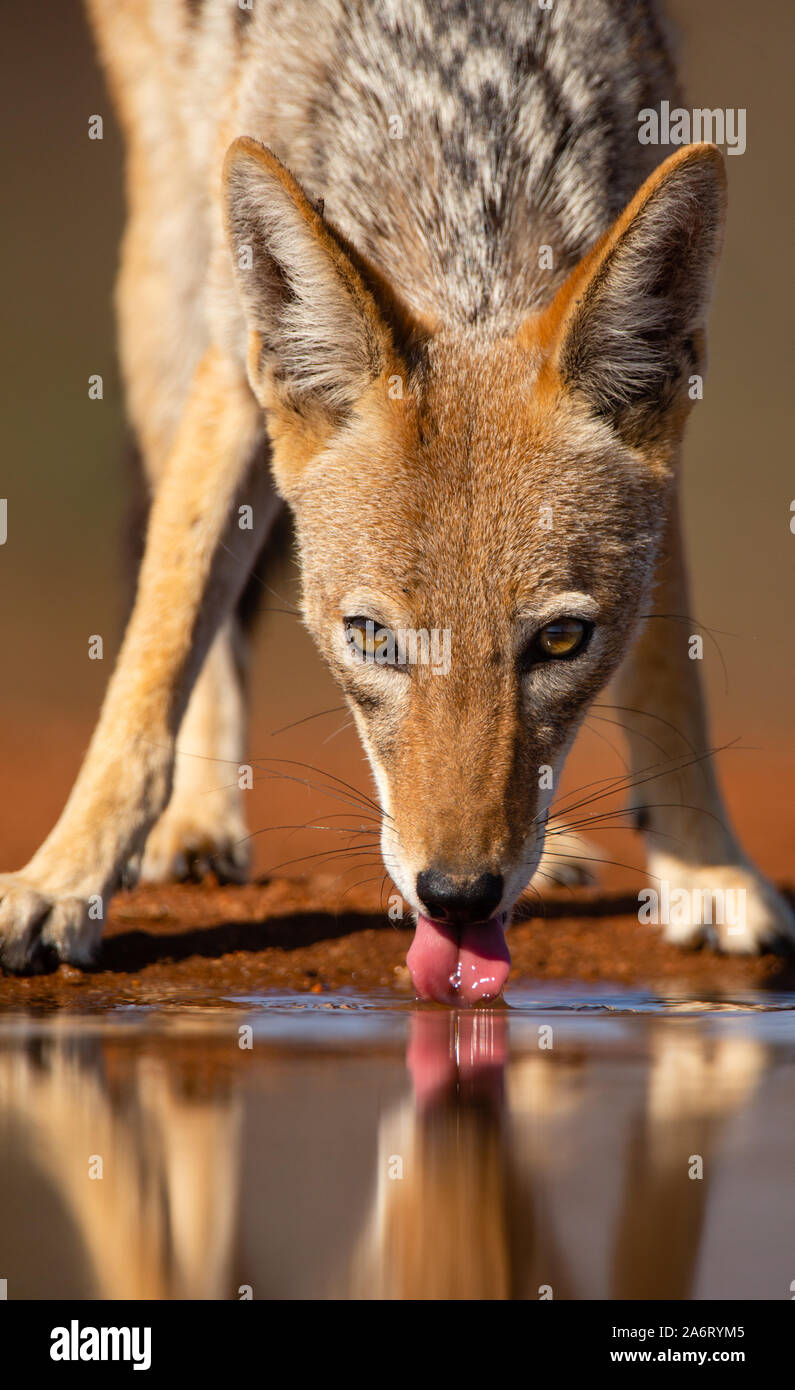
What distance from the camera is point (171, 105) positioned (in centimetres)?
686

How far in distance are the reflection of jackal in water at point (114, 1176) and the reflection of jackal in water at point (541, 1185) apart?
26 centimetres

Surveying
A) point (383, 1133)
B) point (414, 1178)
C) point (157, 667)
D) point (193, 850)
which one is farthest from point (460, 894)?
point (193, 850)

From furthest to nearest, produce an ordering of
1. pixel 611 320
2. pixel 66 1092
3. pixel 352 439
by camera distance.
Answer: pixel 352 439
pixel 611 320
pixel 66 1092

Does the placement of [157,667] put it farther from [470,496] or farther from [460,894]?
[460,894]

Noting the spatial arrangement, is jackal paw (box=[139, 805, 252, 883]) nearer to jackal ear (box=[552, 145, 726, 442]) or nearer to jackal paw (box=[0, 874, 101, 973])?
jackal paw (box=[0, 874, 101, 973])

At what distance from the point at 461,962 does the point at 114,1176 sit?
1635 millimetres

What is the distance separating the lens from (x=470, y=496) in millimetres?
4320

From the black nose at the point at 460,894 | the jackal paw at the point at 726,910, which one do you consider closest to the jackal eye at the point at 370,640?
the black nose at the point at 460,894

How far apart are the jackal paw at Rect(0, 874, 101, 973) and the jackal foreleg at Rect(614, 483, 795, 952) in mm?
2047

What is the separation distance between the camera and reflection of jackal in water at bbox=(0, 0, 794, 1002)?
13.6 feet

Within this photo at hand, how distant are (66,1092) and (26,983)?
1353 mm

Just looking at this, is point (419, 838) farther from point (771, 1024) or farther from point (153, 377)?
point (153, 377)

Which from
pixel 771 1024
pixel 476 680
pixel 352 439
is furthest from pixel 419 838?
pixel 352 439

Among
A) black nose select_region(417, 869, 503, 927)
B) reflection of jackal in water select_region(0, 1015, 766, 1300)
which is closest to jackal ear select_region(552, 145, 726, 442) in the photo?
black nose select_region(417, 869, 503, 927)
